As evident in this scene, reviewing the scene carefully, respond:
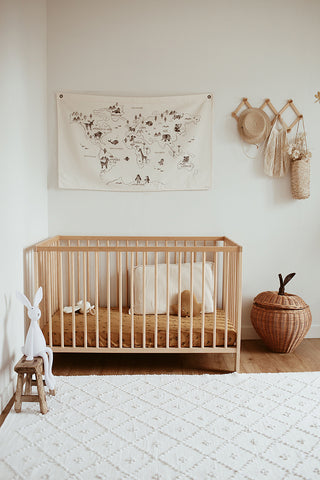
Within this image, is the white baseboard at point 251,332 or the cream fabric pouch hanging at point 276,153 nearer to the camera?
the cream fabric pouch hanging at point 276,153

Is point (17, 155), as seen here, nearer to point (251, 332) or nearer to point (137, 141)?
point (137, 141)

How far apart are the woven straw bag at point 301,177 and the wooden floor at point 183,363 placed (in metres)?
1.16

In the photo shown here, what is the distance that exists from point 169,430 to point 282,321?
1.38m

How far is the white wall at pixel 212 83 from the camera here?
343cm

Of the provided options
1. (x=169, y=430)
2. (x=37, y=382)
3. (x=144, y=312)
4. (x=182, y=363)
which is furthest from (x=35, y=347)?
(x=182, y=363)

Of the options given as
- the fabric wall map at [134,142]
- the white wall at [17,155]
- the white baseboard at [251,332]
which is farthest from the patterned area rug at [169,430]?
the fabric wall map at [134,142]

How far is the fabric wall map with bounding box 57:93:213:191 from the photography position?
3.46 meters

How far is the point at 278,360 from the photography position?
3.15 meters

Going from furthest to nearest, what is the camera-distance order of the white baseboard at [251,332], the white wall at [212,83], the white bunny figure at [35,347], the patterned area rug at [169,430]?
the white baseboard at [251,332] → the white wall at [212,83] → the white bunny figure at [35,347] → the patterned area rug at [169,430]

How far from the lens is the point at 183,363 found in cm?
308

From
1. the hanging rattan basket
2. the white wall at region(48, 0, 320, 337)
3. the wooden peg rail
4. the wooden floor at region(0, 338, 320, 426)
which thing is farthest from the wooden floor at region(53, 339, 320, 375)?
the wooden peg rail

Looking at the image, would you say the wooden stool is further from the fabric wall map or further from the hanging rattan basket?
the hanging rattan basket

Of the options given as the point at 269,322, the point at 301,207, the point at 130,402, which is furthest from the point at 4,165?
the point at 301,207

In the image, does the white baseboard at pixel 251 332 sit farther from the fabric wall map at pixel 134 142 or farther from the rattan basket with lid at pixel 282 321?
the fabric wall map at pixel 134 142
